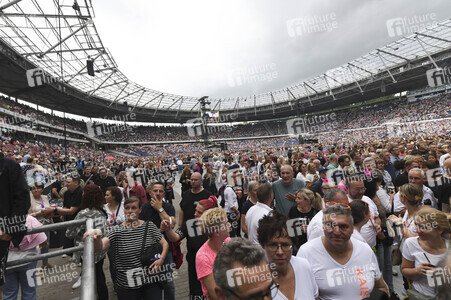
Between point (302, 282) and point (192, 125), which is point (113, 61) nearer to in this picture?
point (302, 282)

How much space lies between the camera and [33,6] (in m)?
14.6

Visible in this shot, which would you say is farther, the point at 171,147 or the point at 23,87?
the point at 171,147

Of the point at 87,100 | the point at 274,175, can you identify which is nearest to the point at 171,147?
the point at 87,100

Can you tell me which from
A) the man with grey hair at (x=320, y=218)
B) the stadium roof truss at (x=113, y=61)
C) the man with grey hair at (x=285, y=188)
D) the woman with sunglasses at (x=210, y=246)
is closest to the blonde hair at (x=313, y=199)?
the man with grey hair at (x=320, y=218)

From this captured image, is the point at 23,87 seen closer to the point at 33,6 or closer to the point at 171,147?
the point at 33,6

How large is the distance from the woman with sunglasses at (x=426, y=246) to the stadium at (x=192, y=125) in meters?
0.38

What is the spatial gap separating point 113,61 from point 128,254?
26792mm

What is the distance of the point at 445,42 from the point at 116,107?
49592 mm

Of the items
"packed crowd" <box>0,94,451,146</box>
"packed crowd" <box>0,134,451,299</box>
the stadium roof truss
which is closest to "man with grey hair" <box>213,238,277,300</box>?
"packed crowd" <box>0,134,451,299</box>

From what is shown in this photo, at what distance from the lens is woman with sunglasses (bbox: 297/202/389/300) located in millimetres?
1857

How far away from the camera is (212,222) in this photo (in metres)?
2.21

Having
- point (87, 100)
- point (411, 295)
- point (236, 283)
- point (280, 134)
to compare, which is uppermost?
point (87, 100)

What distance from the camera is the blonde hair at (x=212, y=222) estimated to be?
7.11 ft

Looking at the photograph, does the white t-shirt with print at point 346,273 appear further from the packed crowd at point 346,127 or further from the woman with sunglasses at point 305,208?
the packed crowd at point 346,127
